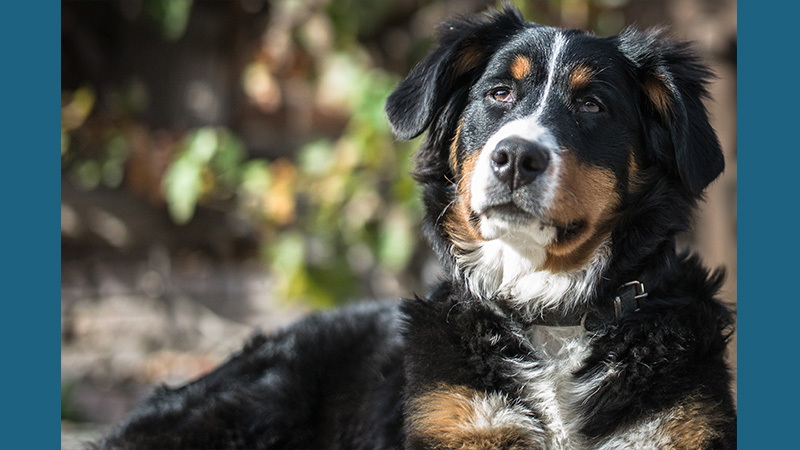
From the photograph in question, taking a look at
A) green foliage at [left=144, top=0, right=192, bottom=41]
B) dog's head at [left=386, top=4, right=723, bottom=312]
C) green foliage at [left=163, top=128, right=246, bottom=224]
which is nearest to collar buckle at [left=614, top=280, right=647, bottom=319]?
dog's head at [left=386, top=4, right=723, bottom=312]

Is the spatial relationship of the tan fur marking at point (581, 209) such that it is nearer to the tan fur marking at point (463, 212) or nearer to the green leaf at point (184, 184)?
the tan fur marking at point (463, 212)

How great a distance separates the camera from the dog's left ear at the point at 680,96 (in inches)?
109

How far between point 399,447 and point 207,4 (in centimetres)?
559

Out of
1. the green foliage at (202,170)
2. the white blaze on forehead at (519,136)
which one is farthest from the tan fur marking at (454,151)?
the green foliage at (202,170)

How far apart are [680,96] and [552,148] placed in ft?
2.09

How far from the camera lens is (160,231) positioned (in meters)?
7.11

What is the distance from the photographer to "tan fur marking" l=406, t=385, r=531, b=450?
2637mm

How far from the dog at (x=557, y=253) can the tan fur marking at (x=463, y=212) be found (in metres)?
0.01

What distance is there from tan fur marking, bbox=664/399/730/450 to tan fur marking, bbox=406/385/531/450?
500mm

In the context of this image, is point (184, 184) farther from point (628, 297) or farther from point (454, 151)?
point (628, 297)

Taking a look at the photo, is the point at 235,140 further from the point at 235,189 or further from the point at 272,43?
the point at 272,43

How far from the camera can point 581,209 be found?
8.71 feet

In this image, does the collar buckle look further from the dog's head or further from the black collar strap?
the dog's head

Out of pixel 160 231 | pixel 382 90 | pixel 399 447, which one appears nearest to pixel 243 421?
pixel 399 447
